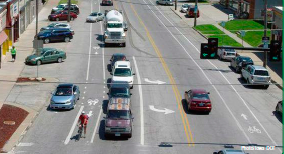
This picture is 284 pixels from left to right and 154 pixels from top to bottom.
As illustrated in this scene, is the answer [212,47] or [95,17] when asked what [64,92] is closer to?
[212,47]

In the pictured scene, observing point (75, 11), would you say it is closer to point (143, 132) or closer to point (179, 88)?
point (179, 88)

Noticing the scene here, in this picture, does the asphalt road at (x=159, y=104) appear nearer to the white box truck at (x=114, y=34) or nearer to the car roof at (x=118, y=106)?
the white box truck at (x=114, y=34)

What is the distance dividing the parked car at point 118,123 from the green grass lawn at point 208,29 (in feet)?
145

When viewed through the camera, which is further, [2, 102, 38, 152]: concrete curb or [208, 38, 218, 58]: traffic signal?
[2, 102, 38, 152]: concrete curb

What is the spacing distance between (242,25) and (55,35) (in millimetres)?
30068

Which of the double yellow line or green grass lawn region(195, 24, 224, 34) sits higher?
green grass lawn region(195, 24, 224, 34)

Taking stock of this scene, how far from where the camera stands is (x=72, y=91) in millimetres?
46750

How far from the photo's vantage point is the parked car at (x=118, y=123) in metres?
39.1

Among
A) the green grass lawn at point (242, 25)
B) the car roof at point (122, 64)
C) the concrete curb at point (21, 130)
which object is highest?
the green grass lawn at point (242, 25)

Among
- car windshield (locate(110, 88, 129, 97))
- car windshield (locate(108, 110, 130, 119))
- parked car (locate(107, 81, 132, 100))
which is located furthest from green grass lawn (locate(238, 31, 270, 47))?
car windshield (locate(108, 110, 130, 119))

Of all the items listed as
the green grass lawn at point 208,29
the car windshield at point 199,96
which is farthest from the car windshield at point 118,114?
the green grass lawn at point 208,29

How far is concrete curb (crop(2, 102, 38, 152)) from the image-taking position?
3749 centimetres

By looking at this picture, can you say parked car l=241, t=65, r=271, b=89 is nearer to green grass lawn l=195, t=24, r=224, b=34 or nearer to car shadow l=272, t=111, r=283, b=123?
car shadow l=272, t=111, r=283, b=123

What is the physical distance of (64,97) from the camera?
46.0m
